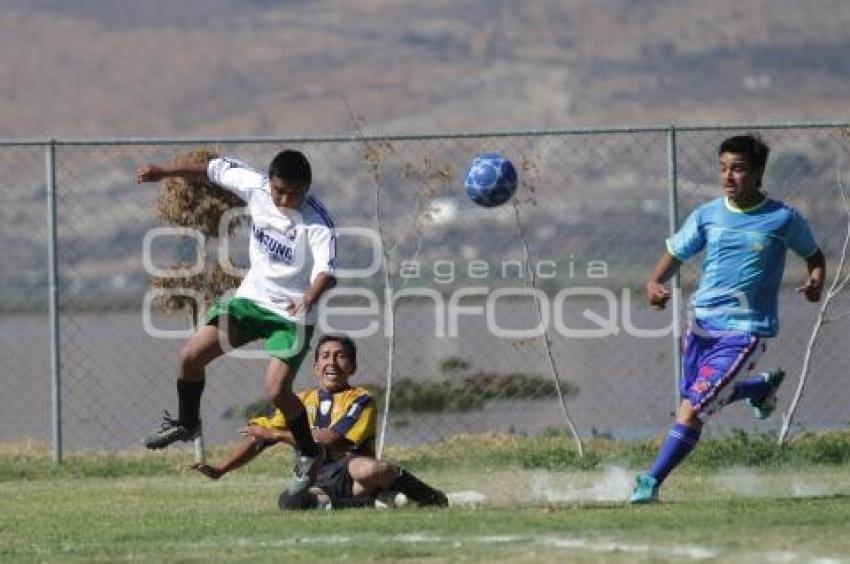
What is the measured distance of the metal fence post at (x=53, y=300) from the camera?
59.0ft

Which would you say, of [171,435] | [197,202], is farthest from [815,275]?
[197,202]

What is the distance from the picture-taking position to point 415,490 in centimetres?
1390


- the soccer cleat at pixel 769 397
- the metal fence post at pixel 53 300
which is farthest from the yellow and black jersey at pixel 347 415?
the metal fence post at pixel 53 300

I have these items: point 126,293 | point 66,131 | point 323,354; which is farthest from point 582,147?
point 66,131

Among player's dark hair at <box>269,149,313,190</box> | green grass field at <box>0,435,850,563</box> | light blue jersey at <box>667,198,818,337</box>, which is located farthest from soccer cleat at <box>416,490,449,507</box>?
player's dark hair at <box>269,149,313,190</box>

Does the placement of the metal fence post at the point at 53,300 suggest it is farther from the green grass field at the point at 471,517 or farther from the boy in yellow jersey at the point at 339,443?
the boy in yellow jersey at the point at 339,443

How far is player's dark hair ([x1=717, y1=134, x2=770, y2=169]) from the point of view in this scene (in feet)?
43.9

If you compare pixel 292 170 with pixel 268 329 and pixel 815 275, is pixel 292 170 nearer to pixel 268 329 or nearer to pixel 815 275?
pixel 268 329

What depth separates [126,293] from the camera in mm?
42812

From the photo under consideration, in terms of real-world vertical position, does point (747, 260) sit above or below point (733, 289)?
above

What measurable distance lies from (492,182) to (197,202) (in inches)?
108

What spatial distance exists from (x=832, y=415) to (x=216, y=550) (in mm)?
9696

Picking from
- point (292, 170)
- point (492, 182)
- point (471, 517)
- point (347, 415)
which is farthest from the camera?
point (492, 182)

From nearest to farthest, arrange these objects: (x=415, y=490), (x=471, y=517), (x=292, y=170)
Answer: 1. (x=471, y=517)
2. (x=292, y=170)
3. (x=415, y=490)
